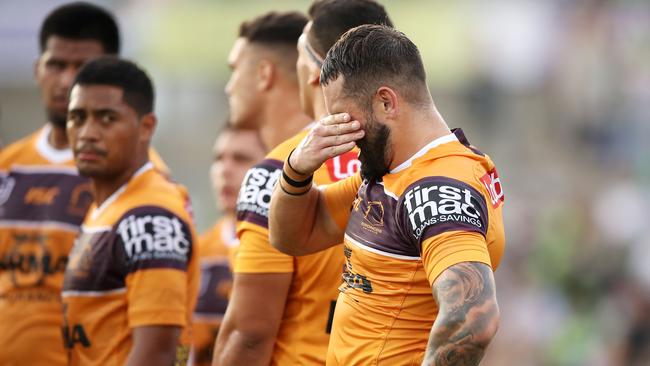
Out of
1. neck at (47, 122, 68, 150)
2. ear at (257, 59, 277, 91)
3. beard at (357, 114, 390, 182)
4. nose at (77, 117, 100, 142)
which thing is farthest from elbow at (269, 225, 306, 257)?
neck at (47, 122, 68, 150)

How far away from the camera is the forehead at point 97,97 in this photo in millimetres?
6320

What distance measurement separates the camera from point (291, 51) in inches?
243

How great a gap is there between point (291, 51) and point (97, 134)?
1.09m

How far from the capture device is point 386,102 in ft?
14.4

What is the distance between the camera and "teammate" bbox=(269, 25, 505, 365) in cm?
419

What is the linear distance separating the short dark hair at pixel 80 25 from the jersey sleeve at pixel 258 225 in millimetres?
2409

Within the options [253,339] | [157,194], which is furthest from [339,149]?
[157,194]

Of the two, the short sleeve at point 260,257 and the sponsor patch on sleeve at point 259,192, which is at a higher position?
the sponsor patch on sleeve at point 259,192

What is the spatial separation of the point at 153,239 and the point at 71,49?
6.53 feet

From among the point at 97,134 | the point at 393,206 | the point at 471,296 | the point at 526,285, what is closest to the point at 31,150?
the point at 97,134

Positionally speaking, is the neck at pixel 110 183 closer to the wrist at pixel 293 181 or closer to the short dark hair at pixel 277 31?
the short dark hair at pixel 277 31

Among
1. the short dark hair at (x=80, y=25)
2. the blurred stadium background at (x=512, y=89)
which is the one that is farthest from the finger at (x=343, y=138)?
the blurred stadium background at (x=512, y=89)

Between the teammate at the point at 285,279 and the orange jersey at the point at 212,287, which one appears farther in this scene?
the orange jersey at the point at 212,287

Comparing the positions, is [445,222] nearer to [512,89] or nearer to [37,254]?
[37,254]
